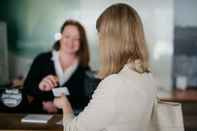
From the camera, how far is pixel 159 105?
149 cm

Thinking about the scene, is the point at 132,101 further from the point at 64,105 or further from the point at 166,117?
the point at 64,105

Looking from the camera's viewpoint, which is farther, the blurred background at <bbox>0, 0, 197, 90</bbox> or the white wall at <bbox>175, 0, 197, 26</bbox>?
the white wall at <bbox>175, 0, 197, 26</bbox>

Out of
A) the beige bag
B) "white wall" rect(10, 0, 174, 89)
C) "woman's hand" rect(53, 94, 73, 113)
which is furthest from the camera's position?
"white wall" rect(10, 0, 174, 89)

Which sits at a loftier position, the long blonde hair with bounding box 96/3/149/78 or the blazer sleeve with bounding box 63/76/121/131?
the long blonde hair with bounding box 96/3/149/78

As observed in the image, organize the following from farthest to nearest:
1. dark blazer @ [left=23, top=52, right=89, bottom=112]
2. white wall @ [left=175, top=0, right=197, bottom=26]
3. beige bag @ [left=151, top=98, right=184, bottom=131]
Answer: white wall @ [left=175, top=0, right=197, bottom=26], dark blazer @ [left=23, top=52, right=89, bottom=112], beige bag @ [left=151, top=98, right=184, bottom=131]

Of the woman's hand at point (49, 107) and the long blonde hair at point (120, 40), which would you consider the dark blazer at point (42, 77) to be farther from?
the long blonde hair at point (120, 40)

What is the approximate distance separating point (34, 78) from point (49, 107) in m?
0.46

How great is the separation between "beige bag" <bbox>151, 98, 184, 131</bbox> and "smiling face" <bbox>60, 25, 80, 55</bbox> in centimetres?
172

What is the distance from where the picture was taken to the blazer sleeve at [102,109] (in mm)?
1321

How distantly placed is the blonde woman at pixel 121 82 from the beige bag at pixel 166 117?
51 millimetres

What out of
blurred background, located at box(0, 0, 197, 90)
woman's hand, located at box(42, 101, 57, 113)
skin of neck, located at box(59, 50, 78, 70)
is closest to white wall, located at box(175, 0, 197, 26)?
blurred background, located at box(0, 0, 197, 90)

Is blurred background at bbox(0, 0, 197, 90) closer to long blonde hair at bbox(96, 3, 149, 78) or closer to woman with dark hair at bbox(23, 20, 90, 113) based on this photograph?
woman with dark hair at bbox(23, 20, 90, 113)

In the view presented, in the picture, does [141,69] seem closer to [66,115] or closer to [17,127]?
[66,115]

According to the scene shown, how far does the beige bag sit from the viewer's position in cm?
145
